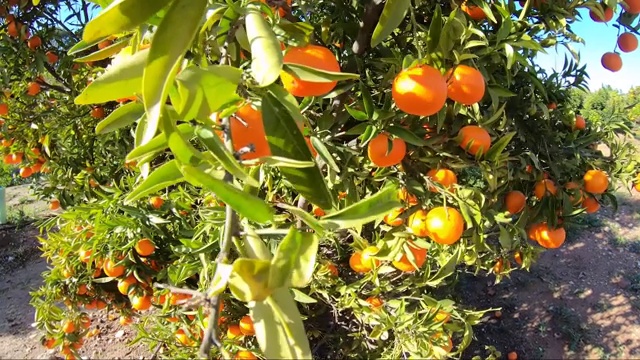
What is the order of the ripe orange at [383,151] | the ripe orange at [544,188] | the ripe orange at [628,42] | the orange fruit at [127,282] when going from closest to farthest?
the ripe orange at [383,151]
the ripe orange at [628,42]
the ripe orange at [544,188]
the orange fruit at [127,282]

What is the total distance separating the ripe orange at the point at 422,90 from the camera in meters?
0.69

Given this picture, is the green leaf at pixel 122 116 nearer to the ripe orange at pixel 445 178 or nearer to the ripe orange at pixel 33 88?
the ripe orange at pixel 445 178

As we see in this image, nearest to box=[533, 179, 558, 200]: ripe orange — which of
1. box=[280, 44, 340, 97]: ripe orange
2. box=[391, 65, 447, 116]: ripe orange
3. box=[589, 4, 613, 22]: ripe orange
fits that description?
box=[589, 4, 613, 22]: ripe orange

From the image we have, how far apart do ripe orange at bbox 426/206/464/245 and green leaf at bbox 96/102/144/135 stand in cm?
69

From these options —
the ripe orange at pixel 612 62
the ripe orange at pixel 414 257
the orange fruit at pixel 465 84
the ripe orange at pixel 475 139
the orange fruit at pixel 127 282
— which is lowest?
the orange fruit at pixel 127 282

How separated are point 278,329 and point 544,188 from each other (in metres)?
1.22

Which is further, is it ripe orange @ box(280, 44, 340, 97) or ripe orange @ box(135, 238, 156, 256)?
ripe orange @ box(135, 238, 156, 256)

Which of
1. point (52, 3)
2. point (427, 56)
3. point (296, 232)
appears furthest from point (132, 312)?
point (296, 232)

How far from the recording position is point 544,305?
3607 millimetres

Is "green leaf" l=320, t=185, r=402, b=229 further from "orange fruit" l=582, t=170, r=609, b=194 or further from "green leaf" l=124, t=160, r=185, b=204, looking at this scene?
"orange fruit" l=582, t=170, r=609, b=194

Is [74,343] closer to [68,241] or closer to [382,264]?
[68,241]

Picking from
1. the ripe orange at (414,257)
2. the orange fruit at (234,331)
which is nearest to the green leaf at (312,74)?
the ripe orange at (414,257)

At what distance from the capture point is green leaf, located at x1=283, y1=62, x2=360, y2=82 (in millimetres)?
404

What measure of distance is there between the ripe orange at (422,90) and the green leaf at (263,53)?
1.20 feet
